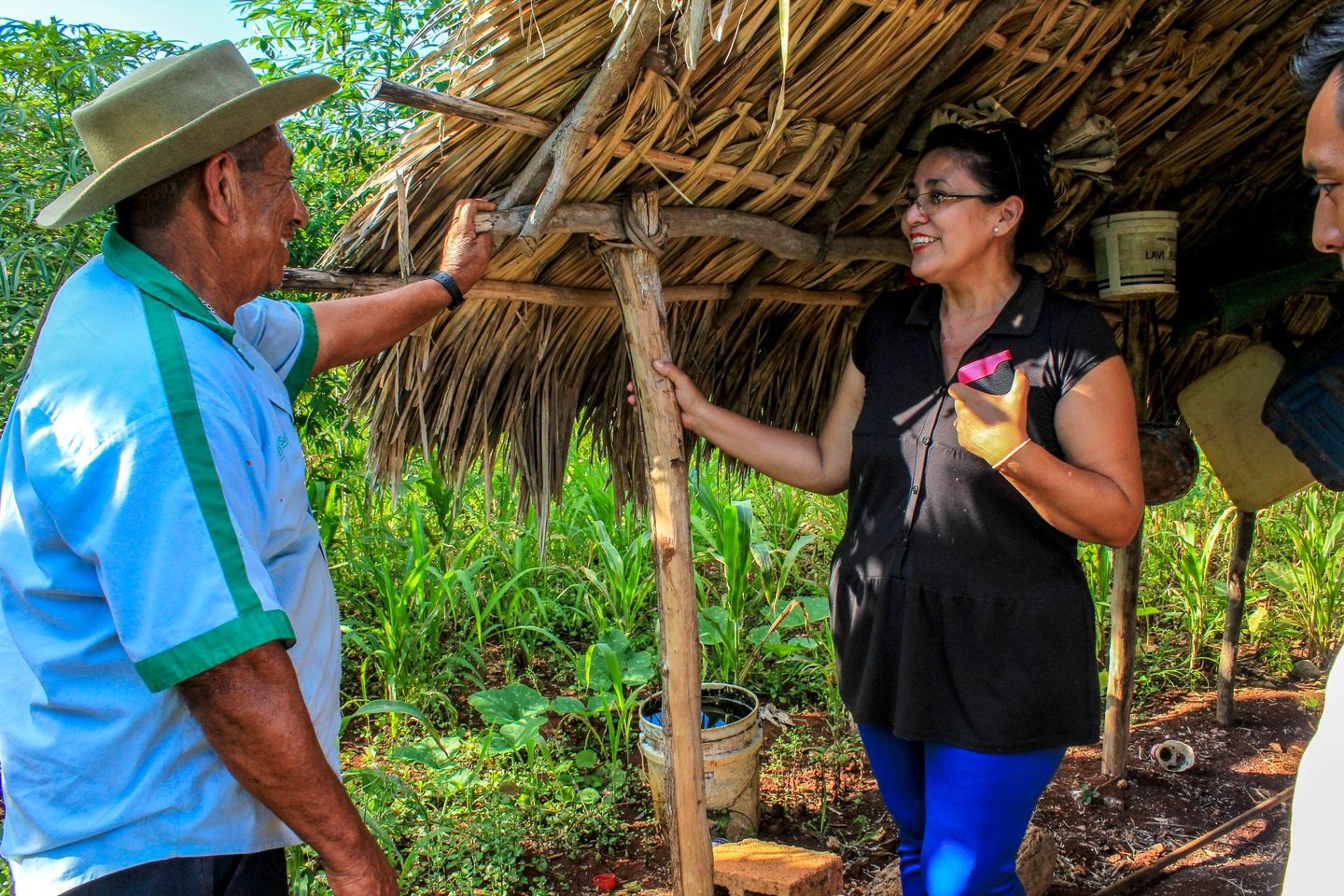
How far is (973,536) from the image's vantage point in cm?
203

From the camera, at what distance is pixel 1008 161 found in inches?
88.2

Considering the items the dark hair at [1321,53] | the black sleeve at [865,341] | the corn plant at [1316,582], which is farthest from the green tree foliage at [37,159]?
the corn plant at [1316,582]

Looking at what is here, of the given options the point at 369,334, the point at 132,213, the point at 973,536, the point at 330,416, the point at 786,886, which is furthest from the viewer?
the point at 330,416

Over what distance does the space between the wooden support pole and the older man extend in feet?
13.2

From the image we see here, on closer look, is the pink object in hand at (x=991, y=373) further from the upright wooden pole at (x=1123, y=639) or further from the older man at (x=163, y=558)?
the upright wooden pole at (x=1123, y=639)

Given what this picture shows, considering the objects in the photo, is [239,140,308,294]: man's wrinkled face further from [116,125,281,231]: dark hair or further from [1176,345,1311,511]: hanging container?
[1176,345,1311,511]: hanging container

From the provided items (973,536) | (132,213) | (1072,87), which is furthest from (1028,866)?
(132,213)

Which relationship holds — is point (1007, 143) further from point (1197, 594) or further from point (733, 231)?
point (1197, 594)

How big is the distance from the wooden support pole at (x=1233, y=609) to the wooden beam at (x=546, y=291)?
2.29m

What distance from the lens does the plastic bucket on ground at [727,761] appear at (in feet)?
11.1

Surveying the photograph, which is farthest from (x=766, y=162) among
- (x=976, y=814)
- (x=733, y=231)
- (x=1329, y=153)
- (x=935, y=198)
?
(x=976, y=814)

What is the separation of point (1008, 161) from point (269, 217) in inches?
61.1

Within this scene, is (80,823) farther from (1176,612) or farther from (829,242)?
(1176,612)

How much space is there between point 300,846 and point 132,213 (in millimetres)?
2052
